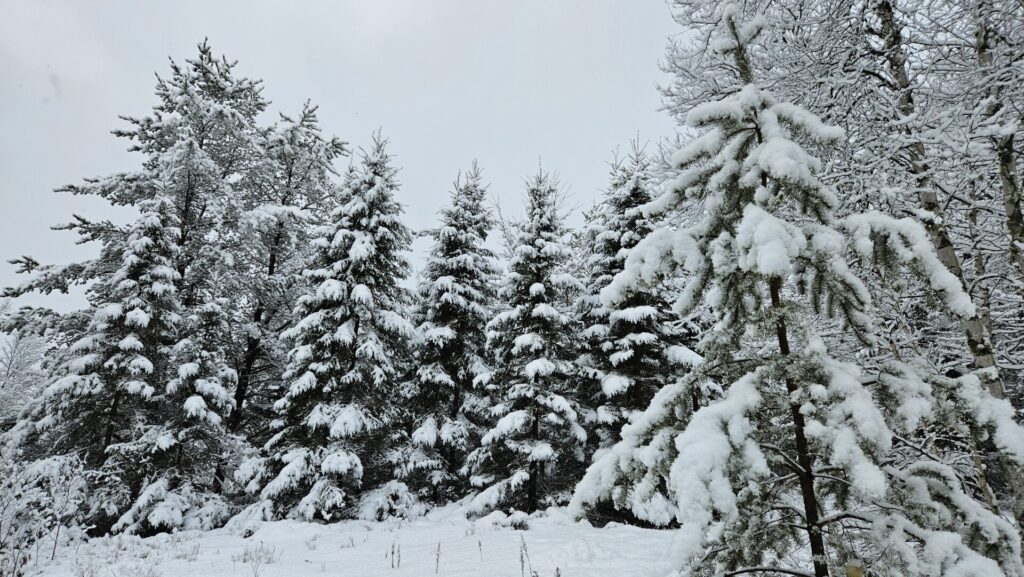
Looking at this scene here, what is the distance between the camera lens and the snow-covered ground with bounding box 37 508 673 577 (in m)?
6.92

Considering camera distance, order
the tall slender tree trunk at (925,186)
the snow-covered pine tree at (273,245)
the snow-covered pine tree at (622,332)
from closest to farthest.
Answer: the tall slender tree trunk at (925,186) < the snow-covered pine tree at (622,332) < the snow-covered pine tree at (273,245)

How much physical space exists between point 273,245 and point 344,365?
22.2 feet

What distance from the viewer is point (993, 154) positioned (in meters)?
5.27

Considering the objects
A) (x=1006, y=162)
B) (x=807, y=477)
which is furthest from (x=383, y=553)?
(x=1006, y=162)

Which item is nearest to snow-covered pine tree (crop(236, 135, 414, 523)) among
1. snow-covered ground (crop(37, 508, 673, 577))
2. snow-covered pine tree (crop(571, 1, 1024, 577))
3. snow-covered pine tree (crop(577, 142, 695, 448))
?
snow-covered ground (crop(37, 508, 673, 577))

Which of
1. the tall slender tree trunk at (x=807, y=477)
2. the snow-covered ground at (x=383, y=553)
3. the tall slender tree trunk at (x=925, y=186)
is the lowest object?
Result: the snow-covered ground at (x=383, y=553)

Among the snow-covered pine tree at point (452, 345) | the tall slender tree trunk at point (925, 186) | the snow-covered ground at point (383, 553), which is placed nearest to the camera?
the tall slender tree trunk at point (925, 186)

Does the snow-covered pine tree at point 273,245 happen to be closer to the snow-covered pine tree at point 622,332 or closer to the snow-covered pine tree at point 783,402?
the snow-covered pine tree at point 622,332

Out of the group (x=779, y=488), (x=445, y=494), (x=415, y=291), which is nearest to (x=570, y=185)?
(x=415, y=291)

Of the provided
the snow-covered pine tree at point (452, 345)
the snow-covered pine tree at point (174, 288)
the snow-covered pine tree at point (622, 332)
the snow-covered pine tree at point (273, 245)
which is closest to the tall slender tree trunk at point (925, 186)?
the snow-covered pine tree at point (622, 332)

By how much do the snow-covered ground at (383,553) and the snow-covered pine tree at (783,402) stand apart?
2980mm

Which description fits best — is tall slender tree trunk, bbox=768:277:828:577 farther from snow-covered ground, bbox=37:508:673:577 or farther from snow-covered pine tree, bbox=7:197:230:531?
snow-covered pine tree, bbox=7:197:230:531

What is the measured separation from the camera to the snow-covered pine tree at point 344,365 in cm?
1318

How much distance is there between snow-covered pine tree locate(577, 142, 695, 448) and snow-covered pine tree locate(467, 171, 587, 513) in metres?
0.86
